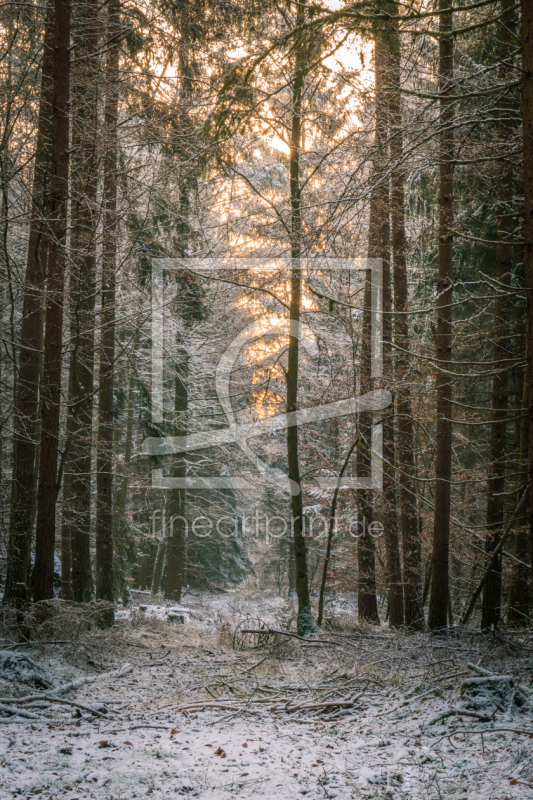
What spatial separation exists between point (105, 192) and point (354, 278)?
5.77 meters

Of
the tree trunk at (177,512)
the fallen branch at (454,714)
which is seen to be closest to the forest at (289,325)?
the fallen branch at (454,714)

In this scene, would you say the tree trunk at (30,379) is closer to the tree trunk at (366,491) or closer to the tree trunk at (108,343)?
the tree trunk at (108,343)

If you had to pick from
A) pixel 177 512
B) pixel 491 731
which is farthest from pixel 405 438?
pixel 177 512

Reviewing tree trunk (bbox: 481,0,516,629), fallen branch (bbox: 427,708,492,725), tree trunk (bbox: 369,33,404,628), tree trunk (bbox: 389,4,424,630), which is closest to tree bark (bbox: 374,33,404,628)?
tree trunk (bbox: 369,33,404,628)

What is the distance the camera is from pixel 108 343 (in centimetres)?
1209

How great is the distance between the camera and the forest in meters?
5.29

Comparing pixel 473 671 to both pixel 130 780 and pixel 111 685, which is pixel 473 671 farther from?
→ pixel 111 685

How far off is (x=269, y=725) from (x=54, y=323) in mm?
6157

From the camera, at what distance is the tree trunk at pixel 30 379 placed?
8.73 meters

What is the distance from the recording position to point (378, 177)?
252 inches

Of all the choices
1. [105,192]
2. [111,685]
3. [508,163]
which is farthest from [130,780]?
[105,192]

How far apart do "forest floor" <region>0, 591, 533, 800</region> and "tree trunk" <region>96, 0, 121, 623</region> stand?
3.43m

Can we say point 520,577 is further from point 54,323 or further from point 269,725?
point 54,323

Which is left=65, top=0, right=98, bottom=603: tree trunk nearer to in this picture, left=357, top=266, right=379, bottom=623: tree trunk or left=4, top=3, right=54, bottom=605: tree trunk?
left=4, top=3, right=54, bottom=605: tree trunk
